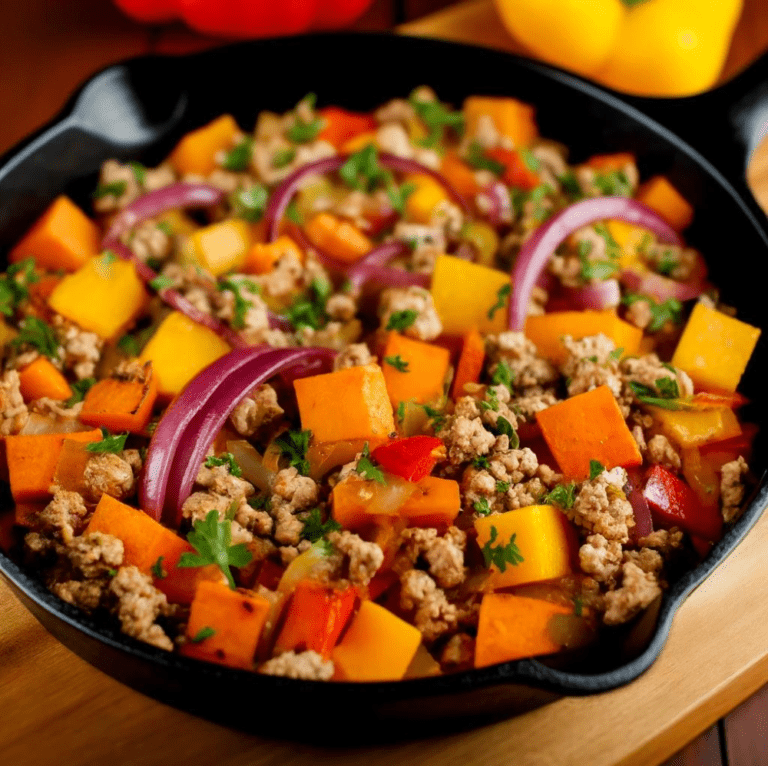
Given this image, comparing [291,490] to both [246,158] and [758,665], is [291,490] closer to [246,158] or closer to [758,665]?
[758,665]

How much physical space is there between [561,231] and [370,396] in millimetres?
743

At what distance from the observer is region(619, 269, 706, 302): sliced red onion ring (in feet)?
7.29

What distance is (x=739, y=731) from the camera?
1.85 meters

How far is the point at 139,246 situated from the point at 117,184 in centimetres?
25

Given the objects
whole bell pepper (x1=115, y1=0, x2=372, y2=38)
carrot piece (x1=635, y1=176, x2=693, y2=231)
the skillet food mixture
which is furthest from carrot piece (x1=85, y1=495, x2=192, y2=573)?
whole bell pepper (x1=115, y1=0, x2=372, y2=38)

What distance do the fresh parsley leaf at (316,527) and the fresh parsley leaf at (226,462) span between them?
0.62 ft

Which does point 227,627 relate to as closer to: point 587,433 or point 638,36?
point 587,433

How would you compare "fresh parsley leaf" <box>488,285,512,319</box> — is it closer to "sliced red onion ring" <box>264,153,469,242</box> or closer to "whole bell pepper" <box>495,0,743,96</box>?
"sliced red onion ring" <box>264,153,469,242</box>

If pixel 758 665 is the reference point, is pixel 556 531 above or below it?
above

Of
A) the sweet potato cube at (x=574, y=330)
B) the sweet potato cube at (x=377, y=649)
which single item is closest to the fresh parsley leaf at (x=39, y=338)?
the sweet potato cube at (x=377, y=649)

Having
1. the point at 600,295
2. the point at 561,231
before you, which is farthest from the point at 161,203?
the point at 600,295

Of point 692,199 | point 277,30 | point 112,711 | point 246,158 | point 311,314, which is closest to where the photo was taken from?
point 112,711

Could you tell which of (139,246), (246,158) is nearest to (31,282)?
(139,246)

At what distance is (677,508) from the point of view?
1.82m
